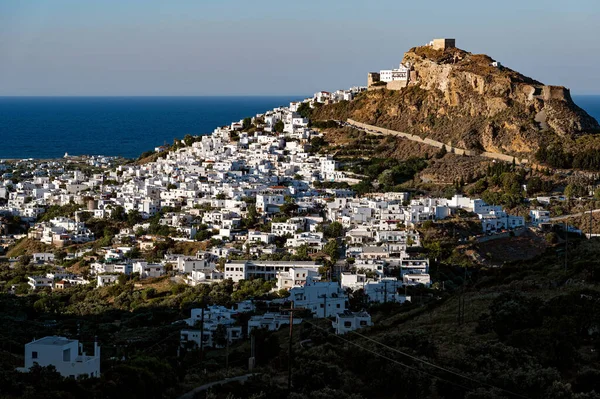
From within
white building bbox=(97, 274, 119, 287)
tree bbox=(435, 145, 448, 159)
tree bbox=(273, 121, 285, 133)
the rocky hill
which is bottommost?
white building bbox=(97, 274, 119, 287)

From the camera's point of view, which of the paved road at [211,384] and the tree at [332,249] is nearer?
the paved road at [211,384]

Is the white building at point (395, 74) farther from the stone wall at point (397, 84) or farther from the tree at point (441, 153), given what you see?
the tree at point (441, 153)

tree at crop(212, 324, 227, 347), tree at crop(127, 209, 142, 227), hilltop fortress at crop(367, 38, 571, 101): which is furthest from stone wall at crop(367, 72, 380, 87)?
tree at crop(212, 324, 227, 347)

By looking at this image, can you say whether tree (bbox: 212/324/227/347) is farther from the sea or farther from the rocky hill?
the sea

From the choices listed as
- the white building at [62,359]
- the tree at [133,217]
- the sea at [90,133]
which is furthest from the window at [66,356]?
the sea at [90,133]

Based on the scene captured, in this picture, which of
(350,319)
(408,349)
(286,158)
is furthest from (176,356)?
(286,158)

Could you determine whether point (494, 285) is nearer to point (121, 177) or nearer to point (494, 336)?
point (494, 336)

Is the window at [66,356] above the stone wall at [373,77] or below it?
below
